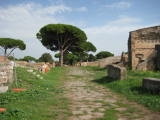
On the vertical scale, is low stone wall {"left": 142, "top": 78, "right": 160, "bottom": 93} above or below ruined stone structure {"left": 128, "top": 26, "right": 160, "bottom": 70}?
below

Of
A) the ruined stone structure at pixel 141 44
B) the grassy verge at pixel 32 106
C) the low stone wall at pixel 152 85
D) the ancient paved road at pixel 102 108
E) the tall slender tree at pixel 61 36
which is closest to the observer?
the grassy verge at pixel 32 106

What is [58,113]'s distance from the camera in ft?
23.8

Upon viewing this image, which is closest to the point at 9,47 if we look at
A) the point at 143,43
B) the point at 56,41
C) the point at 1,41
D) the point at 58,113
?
the point at 1,41

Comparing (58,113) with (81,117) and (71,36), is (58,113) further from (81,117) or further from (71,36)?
(71,36)

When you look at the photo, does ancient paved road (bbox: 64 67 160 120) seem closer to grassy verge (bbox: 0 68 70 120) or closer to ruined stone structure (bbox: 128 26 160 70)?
grassy verge (bbox: 0 68 70 120)

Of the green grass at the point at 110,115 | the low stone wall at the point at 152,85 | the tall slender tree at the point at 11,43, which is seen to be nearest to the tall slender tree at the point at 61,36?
the tall slender tree at the point at 11,43

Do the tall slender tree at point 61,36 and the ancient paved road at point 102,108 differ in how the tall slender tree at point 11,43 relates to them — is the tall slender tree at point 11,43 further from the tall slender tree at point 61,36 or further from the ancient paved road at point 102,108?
the ancient paved road at point 102,108

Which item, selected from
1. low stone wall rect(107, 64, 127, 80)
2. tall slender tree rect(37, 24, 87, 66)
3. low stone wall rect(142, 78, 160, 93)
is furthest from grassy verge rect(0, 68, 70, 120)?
tall slender tree rect(37, 24, 87, 66)

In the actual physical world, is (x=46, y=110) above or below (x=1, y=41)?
below

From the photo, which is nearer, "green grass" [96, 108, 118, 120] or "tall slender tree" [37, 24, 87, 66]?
"green grass" [96, 108, 118, 120]

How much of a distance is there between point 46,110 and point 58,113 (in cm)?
48

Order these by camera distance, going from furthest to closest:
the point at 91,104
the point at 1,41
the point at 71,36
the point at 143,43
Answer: the point at 1,41 < the point at 71,36 < the point at 143,43 < the point at 91,104

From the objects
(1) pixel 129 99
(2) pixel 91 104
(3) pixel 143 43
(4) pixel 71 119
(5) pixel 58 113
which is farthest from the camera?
(3) pixel 143 43

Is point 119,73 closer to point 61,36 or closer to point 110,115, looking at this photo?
point 110,115
